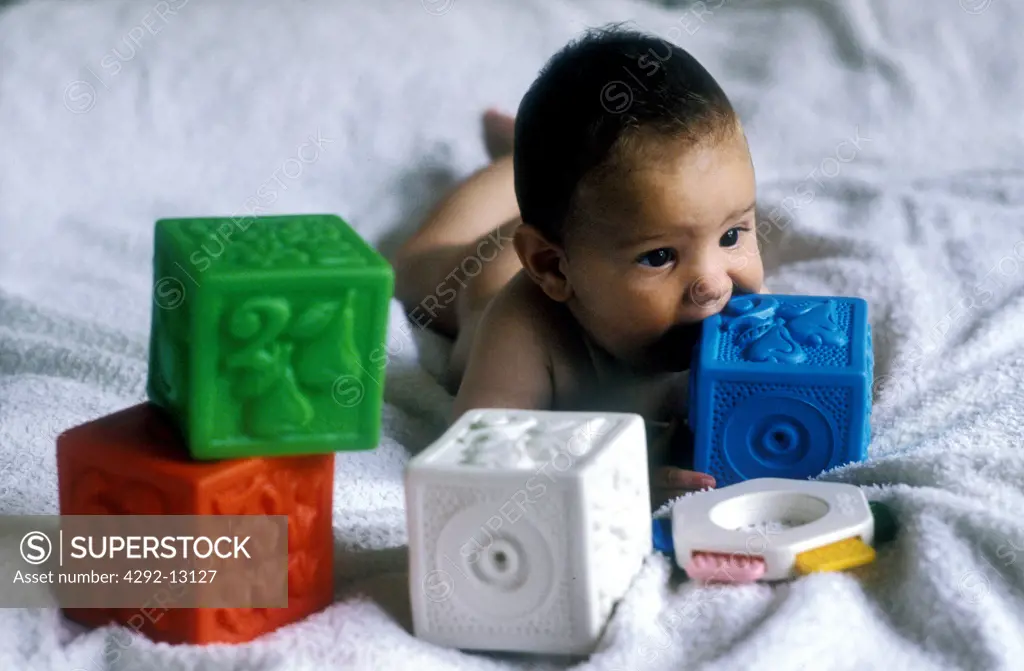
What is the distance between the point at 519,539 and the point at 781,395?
31cm

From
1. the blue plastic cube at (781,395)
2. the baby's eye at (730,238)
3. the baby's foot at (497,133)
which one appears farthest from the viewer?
the baby's foot at (497,133)

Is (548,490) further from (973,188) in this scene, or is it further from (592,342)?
(973,188)

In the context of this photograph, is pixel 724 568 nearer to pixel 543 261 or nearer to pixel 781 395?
pixel 781 395

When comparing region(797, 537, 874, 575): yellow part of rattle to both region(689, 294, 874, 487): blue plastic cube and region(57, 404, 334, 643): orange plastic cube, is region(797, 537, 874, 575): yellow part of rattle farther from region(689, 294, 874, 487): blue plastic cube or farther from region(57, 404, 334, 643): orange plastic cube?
region(57, 404, 334, 643): orange plastic cube

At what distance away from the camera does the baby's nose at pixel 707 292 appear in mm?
1065

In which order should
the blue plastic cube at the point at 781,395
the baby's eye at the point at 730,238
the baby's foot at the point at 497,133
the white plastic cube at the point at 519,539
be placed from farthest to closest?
1. the baby's foot at the point at 497,133
2. the baby's eye at the point at 730,238
3. the blue plastic cube at the point at 781,395
4. the white plastic cube at the point at 519,539

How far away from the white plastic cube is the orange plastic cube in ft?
0.29

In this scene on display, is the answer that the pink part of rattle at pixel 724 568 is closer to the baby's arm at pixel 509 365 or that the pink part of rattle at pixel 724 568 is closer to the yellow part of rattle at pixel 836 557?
the yellow part of rattle at pixel 836 557

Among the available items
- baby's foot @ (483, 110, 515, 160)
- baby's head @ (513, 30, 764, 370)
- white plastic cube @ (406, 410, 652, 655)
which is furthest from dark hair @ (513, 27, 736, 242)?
baby's foot @ (483, 110, 515, 160)

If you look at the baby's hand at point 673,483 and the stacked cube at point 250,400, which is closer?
the stacked cube at point 250,400

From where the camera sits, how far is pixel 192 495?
30.0 inches

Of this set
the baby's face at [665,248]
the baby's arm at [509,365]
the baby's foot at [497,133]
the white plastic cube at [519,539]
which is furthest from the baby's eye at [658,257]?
the baby's foot at [497,133]

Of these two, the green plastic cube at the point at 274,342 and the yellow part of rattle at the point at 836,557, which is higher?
the green plastic cube at the point at 274,342

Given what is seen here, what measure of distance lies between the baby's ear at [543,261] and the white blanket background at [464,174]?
0.16m
